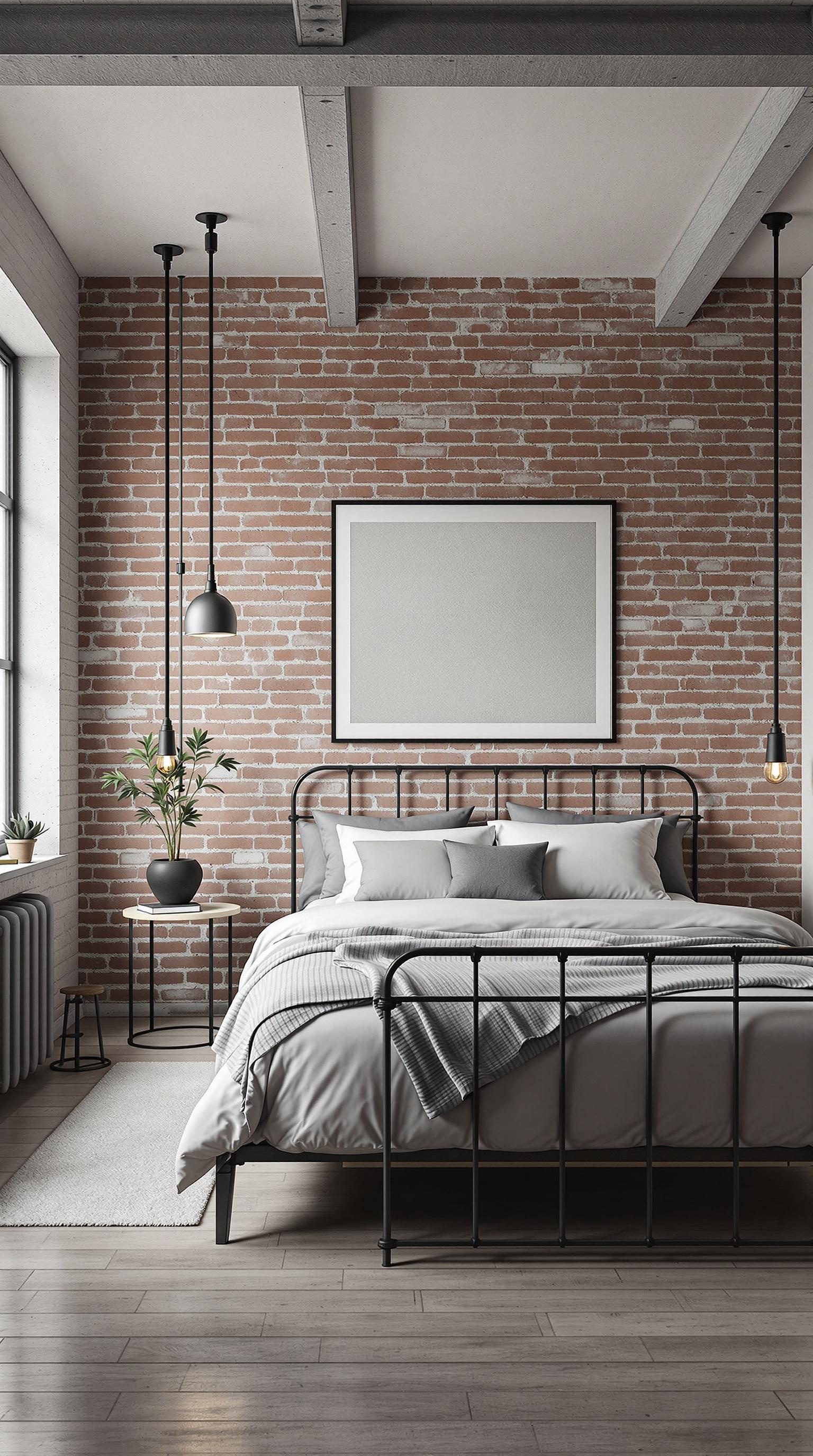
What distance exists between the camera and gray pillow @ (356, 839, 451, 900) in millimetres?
4680

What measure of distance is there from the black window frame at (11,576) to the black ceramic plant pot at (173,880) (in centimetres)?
67

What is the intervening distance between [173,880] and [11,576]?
4.87 ft

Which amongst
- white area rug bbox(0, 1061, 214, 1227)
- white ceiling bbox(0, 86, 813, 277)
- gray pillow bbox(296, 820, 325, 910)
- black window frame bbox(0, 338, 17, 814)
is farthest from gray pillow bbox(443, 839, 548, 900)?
white ceiling bbox(0, 86, 813, 277)

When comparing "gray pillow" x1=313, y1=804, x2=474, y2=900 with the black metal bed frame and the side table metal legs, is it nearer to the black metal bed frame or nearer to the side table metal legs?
the side table metal legs

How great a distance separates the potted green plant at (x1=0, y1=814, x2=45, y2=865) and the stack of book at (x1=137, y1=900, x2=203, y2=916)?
1.76 ft

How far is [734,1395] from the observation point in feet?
7.59

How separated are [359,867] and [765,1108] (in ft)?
7.08

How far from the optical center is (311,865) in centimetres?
523

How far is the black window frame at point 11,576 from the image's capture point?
199 inches

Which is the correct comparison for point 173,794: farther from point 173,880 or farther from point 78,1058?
point 78,1058

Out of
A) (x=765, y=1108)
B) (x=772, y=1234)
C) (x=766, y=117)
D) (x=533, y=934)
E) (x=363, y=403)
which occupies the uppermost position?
(x=766, y=117)

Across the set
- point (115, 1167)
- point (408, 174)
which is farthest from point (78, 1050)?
point (408, 174)

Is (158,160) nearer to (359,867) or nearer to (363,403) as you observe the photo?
(363,403)

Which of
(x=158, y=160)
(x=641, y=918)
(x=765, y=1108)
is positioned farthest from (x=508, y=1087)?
(x=158, y=160)
